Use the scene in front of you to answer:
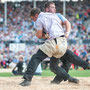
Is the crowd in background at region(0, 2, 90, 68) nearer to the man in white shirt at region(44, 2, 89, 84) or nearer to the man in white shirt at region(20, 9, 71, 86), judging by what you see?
the man in white shirt at region(44, 2, 89, 84)

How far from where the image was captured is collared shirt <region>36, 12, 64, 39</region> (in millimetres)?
7742

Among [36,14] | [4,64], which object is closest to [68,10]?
[4,64]

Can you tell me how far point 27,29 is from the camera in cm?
3303

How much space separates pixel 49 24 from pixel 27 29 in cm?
2534

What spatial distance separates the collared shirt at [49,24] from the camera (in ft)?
25.4

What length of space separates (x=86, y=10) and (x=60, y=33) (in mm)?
28866

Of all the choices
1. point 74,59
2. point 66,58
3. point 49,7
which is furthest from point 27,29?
point 49,7

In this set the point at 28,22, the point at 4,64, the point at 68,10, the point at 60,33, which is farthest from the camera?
the point at 68,10

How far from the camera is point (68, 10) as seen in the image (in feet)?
122

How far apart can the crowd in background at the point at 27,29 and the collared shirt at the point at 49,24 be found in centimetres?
1675

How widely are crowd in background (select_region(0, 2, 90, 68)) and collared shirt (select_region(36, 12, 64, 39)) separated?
659 inches

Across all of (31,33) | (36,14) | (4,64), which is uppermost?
(36,14)

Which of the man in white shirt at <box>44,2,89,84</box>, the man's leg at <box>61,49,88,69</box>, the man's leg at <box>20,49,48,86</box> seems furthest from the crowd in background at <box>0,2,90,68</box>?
the man's leg at <box>20,49,48,86</box>

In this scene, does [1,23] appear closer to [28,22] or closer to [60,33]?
[28,22]
